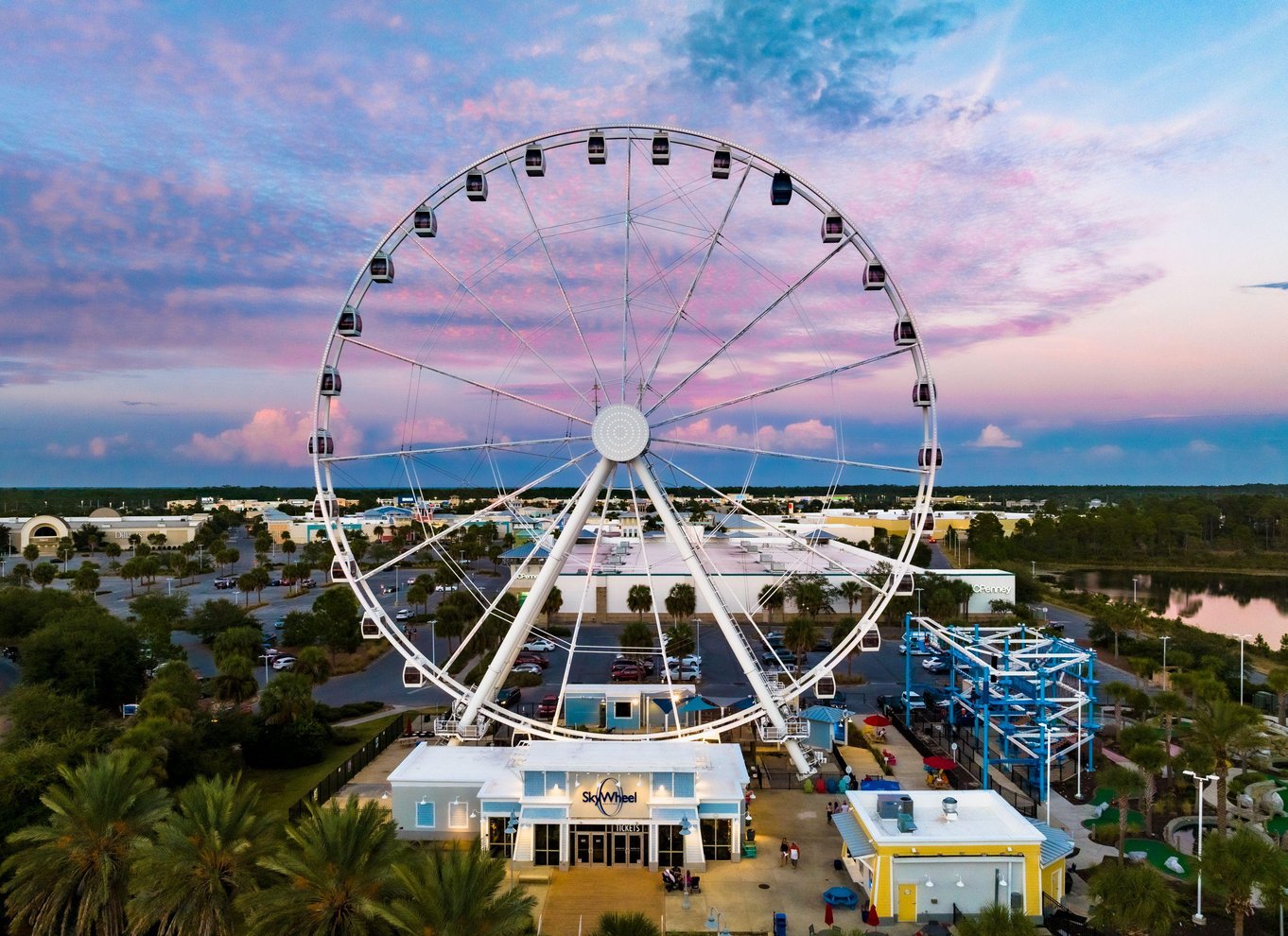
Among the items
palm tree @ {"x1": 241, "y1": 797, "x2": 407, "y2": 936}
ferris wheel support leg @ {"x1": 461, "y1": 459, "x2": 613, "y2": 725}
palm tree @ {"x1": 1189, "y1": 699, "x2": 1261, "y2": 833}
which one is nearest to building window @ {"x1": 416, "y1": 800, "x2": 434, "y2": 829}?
ferris wheel support leg @ {"x1": 461, "y1": 459, "x2": 613, "y2": 725}

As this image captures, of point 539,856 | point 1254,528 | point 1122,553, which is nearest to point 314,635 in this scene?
point 539,856

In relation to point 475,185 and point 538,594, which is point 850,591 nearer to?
point 538,594

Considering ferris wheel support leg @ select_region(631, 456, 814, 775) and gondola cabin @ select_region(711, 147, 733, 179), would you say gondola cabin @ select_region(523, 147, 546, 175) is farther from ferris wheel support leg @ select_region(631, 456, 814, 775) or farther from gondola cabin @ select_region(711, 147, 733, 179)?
ferris wheel support leg @ select_region(631, 456, 814, 775)

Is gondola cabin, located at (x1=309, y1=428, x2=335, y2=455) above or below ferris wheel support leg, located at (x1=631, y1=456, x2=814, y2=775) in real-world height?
above

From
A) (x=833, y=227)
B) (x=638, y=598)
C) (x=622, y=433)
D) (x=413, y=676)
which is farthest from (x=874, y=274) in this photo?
(x=638, y=598)

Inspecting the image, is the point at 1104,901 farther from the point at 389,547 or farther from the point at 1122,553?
the point at 1122,553
